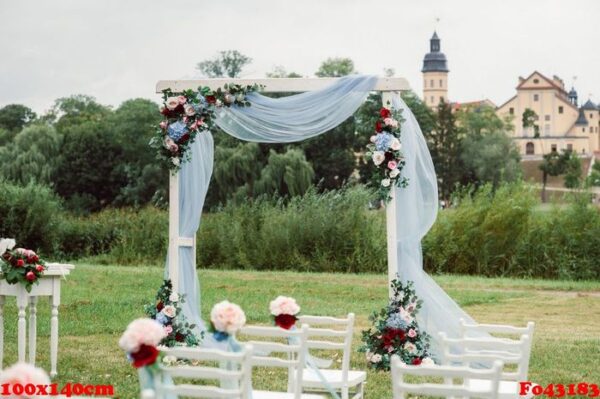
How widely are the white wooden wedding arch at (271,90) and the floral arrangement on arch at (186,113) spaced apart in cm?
8

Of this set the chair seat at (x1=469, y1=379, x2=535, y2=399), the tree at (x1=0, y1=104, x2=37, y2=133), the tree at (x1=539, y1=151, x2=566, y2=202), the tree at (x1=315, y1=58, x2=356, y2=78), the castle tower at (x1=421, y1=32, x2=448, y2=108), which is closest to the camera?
the chair seat at (x1=469, y1=379, x2=535, y2=399)

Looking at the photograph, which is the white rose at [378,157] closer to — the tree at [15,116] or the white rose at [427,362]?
the white rose at [427,362]

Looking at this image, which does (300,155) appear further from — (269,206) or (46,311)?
(46,311)

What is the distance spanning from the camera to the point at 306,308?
1585 cm

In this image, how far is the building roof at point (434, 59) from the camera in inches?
5453

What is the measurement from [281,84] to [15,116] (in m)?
67.4

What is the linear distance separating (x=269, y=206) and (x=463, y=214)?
168 inches

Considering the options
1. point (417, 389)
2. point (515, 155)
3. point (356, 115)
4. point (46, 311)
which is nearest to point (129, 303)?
point (46, 311)

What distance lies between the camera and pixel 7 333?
41.4ft

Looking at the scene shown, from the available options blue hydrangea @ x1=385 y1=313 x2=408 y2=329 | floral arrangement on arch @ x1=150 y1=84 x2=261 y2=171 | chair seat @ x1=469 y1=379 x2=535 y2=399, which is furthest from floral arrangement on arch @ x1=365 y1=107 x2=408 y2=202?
chair seat @ x1=469 y1=379 x2=535 y2=399

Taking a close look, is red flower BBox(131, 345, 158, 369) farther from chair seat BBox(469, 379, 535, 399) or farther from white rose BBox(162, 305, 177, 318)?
white rose BBox(162, 305, 177, 318)

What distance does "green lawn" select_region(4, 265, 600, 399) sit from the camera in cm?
999

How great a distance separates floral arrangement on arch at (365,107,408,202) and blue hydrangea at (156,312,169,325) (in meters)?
2.48

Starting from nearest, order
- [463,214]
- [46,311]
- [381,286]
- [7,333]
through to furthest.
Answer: [7,333]
[46,311]
[381,286]
[463,214]
